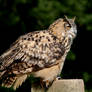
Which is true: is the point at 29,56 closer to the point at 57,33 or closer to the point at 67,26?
the point at 57,33

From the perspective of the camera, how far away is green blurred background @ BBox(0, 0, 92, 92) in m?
6.38

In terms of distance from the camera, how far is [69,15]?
643 centimetres

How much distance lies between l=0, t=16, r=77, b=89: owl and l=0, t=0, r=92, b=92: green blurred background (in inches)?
68.6

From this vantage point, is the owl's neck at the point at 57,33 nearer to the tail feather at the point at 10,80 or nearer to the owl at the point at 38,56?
the owl at the point at 38,56

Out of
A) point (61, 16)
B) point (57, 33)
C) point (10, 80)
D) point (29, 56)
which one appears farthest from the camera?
point (61, 16)

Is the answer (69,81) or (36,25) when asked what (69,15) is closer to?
(36,25)

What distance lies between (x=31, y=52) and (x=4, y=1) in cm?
344

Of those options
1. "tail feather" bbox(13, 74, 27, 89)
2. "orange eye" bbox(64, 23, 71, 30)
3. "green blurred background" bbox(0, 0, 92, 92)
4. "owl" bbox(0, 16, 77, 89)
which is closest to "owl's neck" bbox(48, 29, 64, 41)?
"owl" bbox(0, 16, 77, 89)

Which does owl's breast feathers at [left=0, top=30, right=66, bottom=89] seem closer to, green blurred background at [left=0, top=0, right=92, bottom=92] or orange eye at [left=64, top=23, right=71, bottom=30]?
orange eye at [left=64, top=23, right=71, bottom=30]

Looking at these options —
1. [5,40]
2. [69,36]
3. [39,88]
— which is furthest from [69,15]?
[39,88]

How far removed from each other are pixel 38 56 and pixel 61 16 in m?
2.38

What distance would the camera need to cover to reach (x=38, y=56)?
13.6 ft

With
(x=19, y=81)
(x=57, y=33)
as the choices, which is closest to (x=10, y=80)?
(x=19, y=81)

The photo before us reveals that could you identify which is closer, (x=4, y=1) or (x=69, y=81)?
(x=69, y=81)
